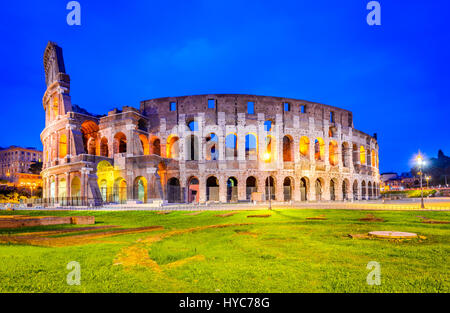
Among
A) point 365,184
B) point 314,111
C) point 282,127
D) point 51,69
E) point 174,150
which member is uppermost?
point 51,69

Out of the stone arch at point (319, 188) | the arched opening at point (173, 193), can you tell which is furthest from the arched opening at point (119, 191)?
the stone arch at point (319, 188)

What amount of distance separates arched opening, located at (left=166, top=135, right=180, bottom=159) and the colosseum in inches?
5.0

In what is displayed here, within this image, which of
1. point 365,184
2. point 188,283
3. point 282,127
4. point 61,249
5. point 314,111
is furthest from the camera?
point 365,184

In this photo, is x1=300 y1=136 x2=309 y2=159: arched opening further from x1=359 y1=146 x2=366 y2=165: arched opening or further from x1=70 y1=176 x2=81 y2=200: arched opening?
x1=70 y1=176 x2=81 y2=200: arched opening

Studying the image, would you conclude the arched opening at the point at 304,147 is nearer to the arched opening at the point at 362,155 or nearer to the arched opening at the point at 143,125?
the arched opening at the point at 362,155

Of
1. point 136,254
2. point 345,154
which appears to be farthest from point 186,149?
point 136,254

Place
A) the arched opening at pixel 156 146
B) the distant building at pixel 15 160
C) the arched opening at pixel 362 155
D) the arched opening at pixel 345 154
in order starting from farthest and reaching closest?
the distant building at pixel 15 160 < the arched opening at pixel 362 155 < the arched opening at pixel 345 154 < the arched opening at pixel 156 146

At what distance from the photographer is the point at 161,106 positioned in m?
36.8

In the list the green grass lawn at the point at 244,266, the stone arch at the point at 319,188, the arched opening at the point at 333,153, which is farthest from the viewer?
the arched opening at the point at 333,153

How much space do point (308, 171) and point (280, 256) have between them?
3333 centimetres

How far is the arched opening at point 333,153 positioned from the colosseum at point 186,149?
155 cm

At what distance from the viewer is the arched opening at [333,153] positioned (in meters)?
40.5
